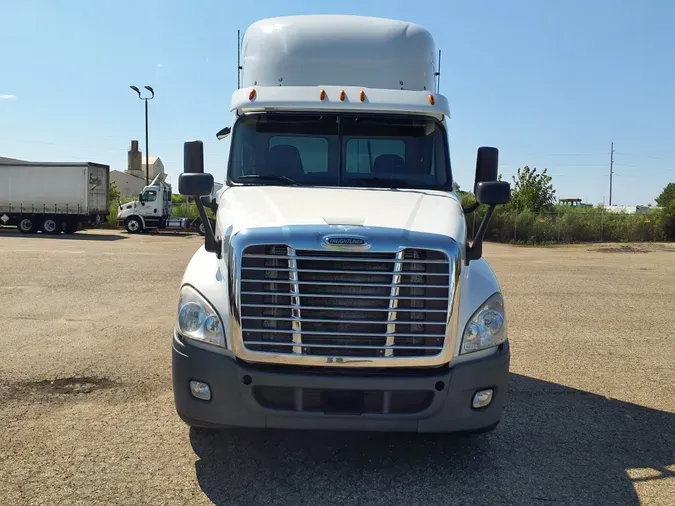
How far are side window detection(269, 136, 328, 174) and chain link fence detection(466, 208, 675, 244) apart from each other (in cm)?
2711

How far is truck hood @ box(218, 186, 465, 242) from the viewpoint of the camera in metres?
4.04

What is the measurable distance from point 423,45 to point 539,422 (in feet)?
12.3

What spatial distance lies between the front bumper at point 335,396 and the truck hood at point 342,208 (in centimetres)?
88

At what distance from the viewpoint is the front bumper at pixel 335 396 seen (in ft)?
12.6

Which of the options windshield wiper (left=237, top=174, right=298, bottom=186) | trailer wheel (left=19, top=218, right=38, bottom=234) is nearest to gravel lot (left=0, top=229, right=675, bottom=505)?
windshield wiper (left=237, top=174, right=298, bottom=186)

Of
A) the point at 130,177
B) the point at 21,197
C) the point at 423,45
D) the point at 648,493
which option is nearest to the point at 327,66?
the point at 423,45

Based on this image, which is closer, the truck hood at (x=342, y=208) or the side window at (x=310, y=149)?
the truck hood at (x=342, y=208)

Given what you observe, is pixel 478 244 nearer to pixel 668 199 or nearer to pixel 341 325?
pixel 341 325

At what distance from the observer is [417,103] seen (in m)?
5.42

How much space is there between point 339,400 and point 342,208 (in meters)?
1.29

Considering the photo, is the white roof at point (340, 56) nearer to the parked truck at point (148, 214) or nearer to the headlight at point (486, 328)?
the headlight at point (486, 328)

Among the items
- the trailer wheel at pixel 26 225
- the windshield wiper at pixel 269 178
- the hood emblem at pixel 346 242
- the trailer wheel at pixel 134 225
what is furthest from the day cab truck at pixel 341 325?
the trailer wheel at pixel 134 225

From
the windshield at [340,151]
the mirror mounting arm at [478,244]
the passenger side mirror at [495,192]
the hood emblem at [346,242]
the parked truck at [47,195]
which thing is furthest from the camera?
the parked truck at [47,195]

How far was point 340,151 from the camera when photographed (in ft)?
17.7
